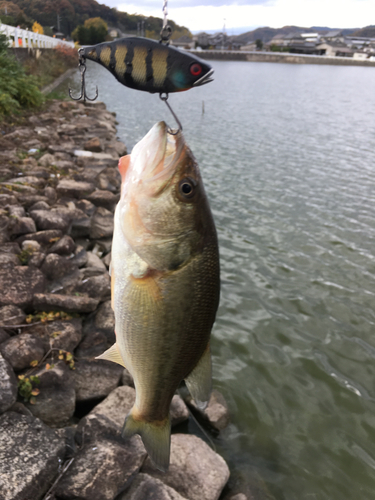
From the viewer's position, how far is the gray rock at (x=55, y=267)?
19.8 ft

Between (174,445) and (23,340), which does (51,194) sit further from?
(174,445)

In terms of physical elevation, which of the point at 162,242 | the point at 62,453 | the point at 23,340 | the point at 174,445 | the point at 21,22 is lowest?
the point at 174,445

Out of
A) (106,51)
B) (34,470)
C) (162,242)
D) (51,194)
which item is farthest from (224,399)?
(51,194)

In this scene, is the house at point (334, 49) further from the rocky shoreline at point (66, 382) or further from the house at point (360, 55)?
the rocky shoreline at point (66, 382)

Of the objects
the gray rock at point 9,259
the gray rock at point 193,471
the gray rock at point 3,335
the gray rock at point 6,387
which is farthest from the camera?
the gray rock at point 9,259

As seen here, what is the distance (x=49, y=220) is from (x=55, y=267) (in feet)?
4.70

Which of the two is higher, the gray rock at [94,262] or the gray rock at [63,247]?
the gray rock at [63,247]

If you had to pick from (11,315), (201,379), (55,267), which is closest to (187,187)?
(201,379)

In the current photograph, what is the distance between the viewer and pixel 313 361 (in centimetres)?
645

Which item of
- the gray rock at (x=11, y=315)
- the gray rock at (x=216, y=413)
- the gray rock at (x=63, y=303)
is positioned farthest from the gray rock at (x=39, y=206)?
the gray rock at (x=216, y=413)

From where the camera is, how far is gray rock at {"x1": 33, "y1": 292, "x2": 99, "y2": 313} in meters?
5.23

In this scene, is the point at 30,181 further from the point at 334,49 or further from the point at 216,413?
the point at 334,49

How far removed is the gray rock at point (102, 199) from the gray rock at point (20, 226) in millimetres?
2785

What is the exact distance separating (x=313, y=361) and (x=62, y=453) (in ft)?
14.3
